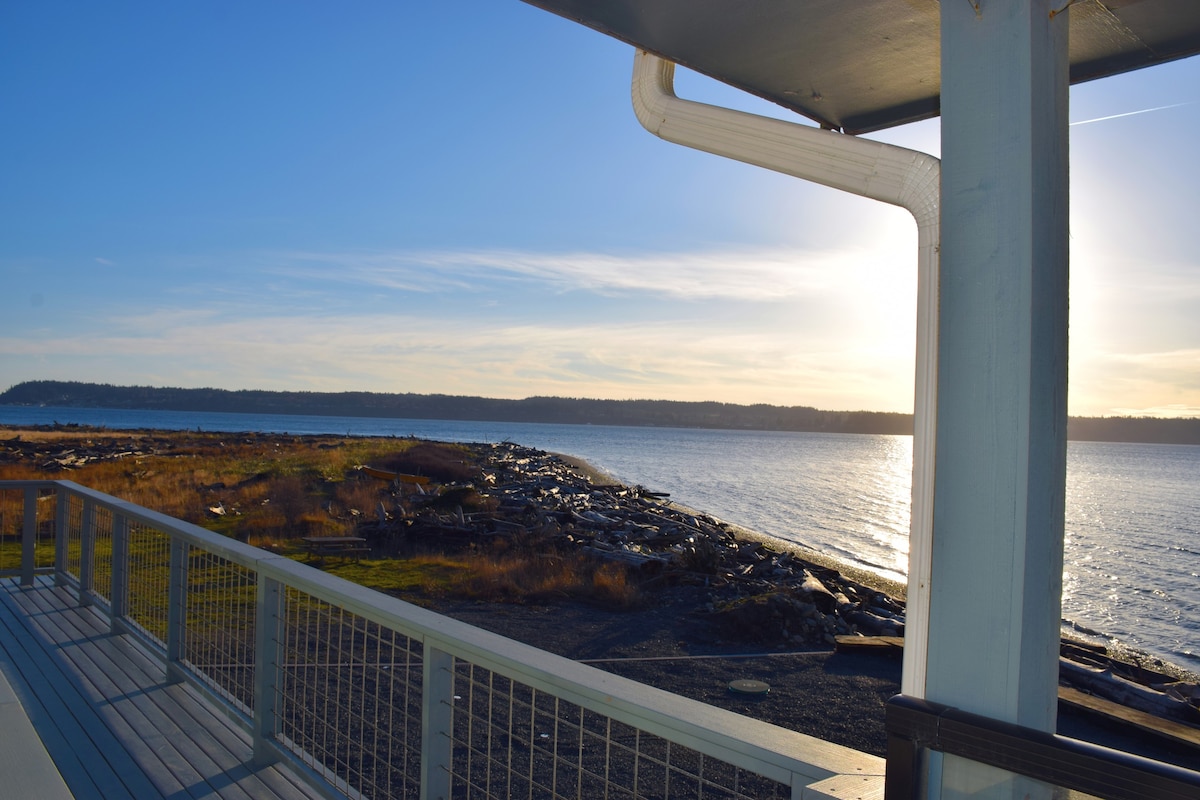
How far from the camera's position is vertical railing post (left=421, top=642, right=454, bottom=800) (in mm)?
2725

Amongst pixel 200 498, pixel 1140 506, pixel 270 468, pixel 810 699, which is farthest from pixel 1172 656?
pixel 1140 506

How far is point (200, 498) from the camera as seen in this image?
1877 cm

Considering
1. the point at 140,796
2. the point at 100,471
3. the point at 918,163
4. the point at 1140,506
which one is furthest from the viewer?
the point at 1140,506

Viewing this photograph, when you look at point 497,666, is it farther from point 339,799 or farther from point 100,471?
point 100,471

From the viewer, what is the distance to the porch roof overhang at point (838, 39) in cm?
247

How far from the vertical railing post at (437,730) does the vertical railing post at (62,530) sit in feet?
18.9

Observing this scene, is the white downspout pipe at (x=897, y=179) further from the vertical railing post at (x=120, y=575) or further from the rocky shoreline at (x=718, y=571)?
the rocky shoreline at (x=718, y=571)

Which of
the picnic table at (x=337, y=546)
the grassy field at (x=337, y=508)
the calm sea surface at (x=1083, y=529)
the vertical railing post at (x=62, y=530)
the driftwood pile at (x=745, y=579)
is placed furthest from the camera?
the calm sea surface at (x=1083, y=529)

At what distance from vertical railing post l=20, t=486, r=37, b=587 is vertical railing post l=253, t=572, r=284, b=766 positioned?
483 centimetres

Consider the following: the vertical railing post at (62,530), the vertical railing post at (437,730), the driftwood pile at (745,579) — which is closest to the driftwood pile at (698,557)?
the driftwood pile at (745,579)

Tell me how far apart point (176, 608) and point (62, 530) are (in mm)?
3278

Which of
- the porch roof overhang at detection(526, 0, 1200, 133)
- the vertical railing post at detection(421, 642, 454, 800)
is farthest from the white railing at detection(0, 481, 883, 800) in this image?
the porch roof overhang at detection(526, 0, 1200, 133)

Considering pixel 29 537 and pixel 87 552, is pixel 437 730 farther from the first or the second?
pixel 29 537

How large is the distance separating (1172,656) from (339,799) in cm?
1455
